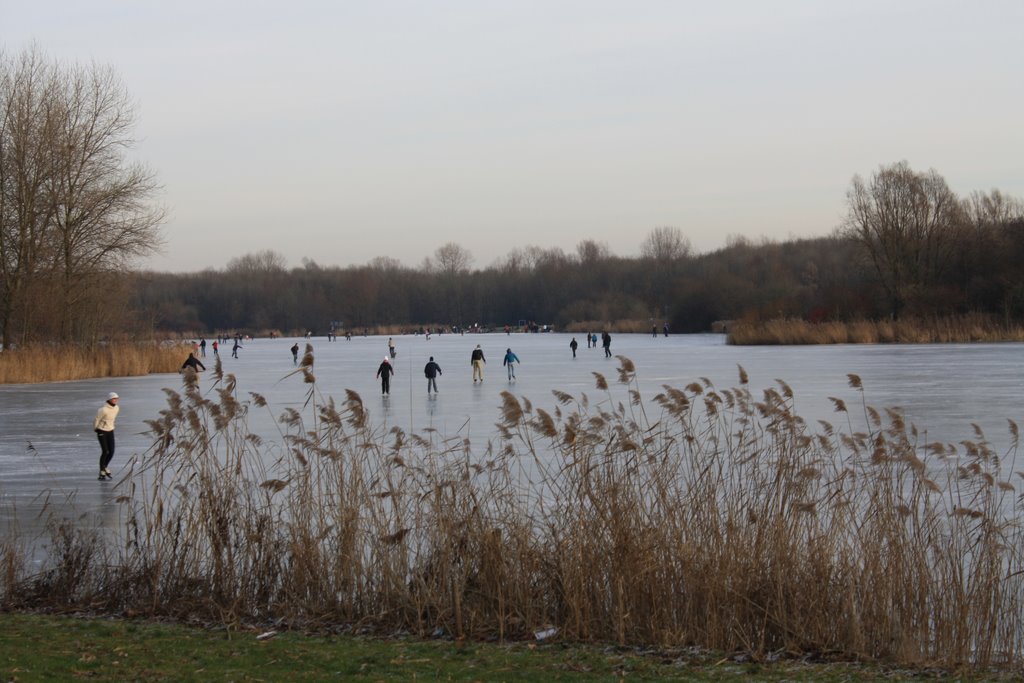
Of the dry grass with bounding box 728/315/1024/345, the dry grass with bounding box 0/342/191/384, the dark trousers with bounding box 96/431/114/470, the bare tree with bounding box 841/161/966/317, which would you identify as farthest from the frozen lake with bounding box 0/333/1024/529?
the bare tree with bounding box 841/161/966/317

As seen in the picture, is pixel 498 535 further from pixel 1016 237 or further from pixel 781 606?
pixel 1016 237

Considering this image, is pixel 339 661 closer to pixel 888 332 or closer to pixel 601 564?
pixel 601 564

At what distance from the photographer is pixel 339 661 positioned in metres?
5.62

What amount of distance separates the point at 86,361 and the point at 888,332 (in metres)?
39.0

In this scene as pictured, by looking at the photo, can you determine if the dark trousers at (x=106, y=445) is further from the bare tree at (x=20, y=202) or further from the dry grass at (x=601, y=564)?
the bare tree at (x=20, y=202)

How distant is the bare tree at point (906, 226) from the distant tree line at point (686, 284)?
9cm

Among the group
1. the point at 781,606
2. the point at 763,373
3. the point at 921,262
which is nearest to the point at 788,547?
the point at 781,606

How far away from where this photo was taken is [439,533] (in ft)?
22.2

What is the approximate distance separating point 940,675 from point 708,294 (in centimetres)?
9776

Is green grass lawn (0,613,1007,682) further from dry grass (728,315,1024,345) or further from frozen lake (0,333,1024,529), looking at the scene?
dry grass (728,315,1024,345)

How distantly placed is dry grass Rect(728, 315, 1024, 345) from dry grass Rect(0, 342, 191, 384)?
1258 inches

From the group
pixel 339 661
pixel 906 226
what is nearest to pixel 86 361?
pixel 339 661

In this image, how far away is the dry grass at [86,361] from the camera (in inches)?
1368

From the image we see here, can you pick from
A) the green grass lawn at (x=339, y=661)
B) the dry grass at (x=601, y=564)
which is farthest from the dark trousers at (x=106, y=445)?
the green grass lawn at (x=339, y=661)
